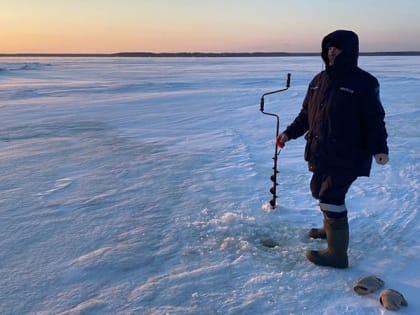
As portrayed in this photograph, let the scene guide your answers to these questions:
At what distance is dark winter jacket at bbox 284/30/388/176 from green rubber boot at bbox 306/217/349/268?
384 millimetres

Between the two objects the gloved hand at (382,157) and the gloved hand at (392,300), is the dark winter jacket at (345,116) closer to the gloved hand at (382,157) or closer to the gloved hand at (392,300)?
the gloved hand at (382,157)

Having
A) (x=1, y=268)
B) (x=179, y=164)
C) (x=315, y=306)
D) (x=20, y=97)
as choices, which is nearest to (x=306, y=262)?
(x=315, y=306)

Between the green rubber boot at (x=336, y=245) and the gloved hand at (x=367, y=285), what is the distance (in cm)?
23

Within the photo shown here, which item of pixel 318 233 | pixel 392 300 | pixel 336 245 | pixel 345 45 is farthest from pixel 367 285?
pixel 345 45

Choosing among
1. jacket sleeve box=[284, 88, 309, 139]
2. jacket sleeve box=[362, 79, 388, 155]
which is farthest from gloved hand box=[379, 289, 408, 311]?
jacket sleeve box=[284, 88, 309, 139]

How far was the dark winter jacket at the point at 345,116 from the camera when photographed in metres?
2.50

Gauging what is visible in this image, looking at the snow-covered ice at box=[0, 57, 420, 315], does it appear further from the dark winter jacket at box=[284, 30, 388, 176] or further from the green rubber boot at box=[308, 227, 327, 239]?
the dark winter jacket at box=[284, 30, 388, 176]

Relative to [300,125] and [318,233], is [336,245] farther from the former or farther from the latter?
[300,125]

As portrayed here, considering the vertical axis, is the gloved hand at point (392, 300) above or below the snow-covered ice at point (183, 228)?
above

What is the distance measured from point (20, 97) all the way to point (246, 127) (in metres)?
9.92

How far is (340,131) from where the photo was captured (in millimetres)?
2621

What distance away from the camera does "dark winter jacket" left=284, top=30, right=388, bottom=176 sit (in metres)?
2.50

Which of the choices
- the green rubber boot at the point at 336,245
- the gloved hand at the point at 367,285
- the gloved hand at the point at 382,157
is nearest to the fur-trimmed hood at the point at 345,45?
the gloved hand at the point at 382,157

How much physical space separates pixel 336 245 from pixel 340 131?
83 cm
